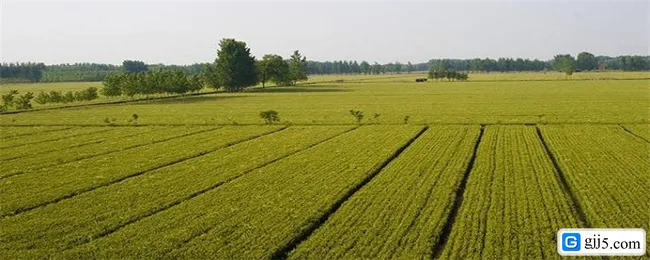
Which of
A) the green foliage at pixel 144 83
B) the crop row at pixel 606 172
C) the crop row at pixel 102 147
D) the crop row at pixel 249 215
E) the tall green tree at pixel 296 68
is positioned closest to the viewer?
the crop row at pixel 249 215

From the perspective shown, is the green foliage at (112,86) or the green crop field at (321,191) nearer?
the green crop field at (321,191)

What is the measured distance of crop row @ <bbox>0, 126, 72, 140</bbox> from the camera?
1987 inches

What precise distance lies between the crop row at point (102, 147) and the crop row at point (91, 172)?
1.21 m

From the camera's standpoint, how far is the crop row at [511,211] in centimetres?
1744

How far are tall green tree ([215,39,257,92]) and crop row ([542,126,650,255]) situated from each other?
308ft

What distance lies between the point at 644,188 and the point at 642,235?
312 inches

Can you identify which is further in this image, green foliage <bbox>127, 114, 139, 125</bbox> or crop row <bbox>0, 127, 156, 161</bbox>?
green foliage <bbox>127, 114, 139, 125</bbox>

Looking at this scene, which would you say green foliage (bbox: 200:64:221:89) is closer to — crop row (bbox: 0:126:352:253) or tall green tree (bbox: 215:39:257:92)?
tall green tree (bbox: 215:39:257:92)

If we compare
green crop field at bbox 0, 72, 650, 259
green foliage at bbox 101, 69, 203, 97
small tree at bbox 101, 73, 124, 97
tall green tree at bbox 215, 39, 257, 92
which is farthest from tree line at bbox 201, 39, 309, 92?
green crop field at bbox 0, 72, 650, 259

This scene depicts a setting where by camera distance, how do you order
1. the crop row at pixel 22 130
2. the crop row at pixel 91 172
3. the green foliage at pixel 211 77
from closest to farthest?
the crop row at pixel 91 172 → the crop row at pixel 22 130 → the green foliage at pixel 211 77

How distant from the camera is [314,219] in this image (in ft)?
68.7

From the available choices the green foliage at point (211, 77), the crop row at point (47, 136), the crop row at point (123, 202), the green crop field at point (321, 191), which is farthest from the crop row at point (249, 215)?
the green foliage at point (211, 77)

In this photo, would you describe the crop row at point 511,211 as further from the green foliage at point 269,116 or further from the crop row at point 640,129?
the green foliage at point 269,116

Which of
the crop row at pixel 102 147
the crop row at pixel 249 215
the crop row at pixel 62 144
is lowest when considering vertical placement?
the crop row at pixel 249 215
